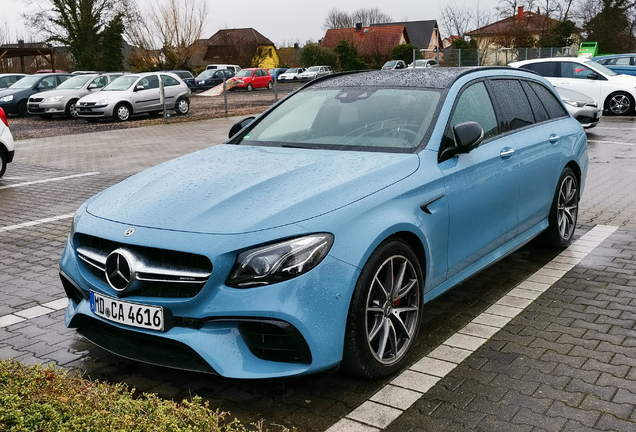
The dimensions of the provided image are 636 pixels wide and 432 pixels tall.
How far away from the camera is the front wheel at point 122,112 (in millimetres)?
22875

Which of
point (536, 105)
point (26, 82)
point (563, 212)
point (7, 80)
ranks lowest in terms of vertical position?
point (563, 212)

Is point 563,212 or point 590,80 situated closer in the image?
point 563,212

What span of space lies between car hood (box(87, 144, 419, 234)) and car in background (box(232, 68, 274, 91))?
41.7 meters

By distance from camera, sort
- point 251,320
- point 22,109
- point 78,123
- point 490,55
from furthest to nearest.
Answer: point 490,55 → point 22,109 → point 78,123 → point 251,320

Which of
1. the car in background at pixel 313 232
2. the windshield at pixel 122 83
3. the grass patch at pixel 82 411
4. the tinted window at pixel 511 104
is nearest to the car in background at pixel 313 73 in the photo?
the windshield at pixel 122 83

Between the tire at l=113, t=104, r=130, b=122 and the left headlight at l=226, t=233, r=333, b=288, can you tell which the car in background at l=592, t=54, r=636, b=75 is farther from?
the left headlight at l=226, t=233, r=333, b=288

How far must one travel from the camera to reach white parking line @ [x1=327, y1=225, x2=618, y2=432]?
326 centimetres

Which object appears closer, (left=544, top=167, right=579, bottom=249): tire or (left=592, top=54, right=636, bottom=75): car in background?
(left=544, top=167, right=579, bottom=249): tire

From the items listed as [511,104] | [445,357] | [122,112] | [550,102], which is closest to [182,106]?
[122,112]

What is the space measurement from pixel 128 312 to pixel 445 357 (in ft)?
5.99

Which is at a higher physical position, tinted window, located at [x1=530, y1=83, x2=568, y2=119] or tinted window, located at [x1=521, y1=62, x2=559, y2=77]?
tinted window, located at [x1=521, y1=62, x2=559, y2=77]

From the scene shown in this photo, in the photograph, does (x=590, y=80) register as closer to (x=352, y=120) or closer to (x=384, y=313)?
(x=352, y=120)

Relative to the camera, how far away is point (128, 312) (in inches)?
131

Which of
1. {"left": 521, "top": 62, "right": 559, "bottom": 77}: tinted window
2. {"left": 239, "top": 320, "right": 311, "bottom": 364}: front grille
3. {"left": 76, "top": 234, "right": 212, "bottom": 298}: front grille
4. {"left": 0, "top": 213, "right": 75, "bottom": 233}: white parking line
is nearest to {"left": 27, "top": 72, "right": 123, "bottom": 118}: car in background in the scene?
{"left": 521, "top": 62, "right": 559, "bottom": 77}: tinted window
